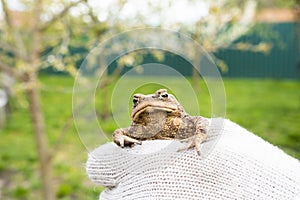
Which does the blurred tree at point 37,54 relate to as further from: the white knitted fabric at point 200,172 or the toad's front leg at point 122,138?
the toad's front leg at point 122,138

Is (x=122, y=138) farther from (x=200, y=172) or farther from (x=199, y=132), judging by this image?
(x=200, y=172)

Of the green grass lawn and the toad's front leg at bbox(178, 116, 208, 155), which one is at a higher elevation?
the toad's front leg at bbox(178, 116, 208, 155)

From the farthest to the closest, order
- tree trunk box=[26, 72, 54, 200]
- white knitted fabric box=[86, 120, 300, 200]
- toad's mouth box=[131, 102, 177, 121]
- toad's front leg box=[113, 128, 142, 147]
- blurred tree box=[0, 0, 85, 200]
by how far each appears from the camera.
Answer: tree trunk box=[26, 72, 54, 200] → blurred tree box=[0, 0, 85, 200] → white knitted fabric box=[86, 120, 300, 200] → toad's front leg box=[113, 128, 142, 147] → toad's mouth box=[131, 102, 177, 121]

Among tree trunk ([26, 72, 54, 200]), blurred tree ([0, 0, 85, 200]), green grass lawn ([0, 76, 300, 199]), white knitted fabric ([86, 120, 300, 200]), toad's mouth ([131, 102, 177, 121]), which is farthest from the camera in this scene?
green grass lawn ([0, 76, 300, 199])

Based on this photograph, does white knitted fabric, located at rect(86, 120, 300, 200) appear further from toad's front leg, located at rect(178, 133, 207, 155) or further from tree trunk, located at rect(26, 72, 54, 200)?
tree trunk, located at rect(26, 72, 54, 200)

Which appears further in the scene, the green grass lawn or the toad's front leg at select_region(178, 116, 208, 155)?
the green grass lawn

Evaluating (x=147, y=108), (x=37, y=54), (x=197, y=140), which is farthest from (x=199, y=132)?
(x=37, y=54)

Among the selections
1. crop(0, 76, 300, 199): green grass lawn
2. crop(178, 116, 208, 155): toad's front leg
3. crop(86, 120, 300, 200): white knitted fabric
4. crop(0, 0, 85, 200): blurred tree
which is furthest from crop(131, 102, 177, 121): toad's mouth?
crop(0, 0, 85, 200): blurred tree
